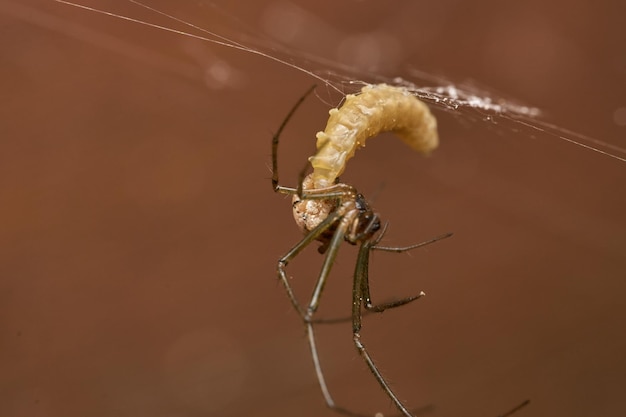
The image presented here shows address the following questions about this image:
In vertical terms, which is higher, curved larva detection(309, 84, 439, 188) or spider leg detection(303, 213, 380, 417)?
curved larva detection(309, 84, 439, 188)

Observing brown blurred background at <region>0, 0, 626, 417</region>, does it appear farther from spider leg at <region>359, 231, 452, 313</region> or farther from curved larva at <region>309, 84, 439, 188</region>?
curved larva at <region>309, 84, 439, 188</region>

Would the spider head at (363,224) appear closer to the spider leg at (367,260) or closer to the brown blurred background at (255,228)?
the spider leg at (367,260)

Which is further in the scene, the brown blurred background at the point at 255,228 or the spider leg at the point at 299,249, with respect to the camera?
the brown blurred background at the point at 255,228

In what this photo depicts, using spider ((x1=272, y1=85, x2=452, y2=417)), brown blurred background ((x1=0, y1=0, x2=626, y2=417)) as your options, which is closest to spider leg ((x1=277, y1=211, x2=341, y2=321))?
spider ((x1=272, y1=85, x2=452, y2=417))

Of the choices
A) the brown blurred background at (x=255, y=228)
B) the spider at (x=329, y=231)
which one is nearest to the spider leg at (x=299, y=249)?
the spider at (x=329, y=231)

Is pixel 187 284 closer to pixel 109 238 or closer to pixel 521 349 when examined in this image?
pixel 109 238

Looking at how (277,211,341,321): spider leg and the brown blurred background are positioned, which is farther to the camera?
the brown blurred background

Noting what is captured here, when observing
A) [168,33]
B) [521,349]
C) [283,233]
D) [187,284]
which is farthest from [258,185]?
[521,349]

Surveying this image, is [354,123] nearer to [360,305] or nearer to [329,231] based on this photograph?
[329,231]
